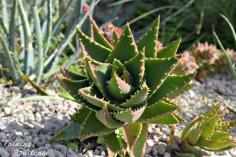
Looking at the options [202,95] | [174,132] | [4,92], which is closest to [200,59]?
[202,95]

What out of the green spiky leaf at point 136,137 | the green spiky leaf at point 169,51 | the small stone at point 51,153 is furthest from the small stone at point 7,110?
the green spiky leaf at point 169,51

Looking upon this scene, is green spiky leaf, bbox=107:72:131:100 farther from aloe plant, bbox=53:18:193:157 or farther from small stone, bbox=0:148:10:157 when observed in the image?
small stone, bbox=0:148:10:157

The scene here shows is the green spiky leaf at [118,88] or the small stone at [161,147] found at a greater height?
the green spiky leaf at [118,88]

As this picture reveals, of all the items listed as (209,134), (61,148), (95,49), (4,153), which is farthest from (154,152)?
(4,153)

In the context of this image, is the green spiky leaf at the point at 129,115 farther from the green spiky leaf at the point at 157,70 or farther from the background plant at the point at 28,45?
the background plant at the point at 28,45

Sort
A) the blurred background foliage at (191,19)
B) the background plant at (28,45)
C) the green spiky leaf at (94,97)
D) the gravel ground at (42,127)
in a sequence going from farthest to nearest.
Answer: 1. the blurred background foliage at (191,19)
2. the background plant at (28,45)
3. the gravel ground at (42,127)
4. the green spiky leaf at (94,97)

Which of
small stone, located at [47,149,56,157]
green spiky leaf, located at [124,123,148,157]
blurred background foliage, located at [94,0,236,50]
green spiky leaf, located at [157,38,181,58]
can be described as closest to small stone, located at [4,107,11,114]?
small stone, located at [47,149,56,157]
